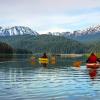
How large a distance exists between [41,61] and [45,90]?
75.1m

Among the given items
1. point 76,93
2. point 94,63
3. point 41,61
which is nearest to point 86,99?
point 76,93

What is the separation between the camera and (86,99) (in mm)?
27812

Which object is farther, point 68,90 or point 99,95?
point 68,90

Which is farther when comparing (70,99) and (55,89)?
(55,89)

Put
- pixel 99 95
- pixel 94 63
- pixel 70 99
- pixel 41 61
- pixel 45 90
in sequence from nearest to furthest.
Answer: pixel 70 99, pixel 99 95, pixel 45 90, pixel 94 63, pixel 41 61

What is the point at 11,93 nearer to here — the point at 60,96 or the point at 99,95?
the point at 60,96

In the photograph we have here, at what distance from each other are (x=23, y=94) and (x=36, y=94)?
1141 millimetres

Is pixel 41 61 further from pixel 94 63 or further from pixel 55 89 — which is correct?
pixel 55 89

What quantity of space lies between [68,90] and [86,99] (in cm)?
552

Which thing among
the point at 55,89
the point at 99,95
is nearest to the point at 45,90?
the point at 55,89

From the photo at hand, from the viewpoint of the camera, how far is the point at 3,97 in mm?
28297

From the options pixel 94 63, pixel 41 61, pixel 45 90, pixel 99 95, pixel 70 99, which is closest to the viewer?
pixel 70 99

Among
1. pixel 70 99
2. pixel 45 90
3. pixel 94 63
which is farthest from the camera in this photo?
pixel 94 63

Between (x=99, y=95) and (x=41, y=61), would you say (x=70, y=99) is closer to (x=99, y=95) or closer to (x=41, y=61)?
(x=99, y=95)
